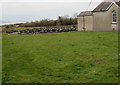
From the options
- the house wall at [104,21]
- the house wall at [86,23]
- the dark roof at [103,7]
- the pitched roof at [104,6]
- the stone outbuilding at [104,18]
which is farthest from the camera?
the house wall at [86,23]

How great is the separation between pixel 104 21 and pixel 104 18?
506mm

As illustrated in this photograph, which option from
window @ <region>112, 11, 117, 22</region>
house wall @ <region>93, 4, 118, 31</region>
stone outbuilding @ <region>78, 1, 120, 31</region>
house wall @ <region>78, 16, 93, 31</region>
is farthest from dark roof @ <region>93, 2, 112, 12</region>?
house wall @ <region>78, 16, 93, 31</region>

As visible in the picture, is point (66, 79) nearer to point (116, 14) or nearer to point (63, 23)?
point (116, 14)

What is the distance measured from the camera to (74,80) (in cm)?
670

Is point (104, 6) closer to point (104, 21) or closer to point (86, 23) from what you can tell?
point (104, 21)

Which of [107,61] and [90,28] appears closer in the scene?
[107,61]

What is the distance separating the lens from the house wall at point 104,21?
31328 mm

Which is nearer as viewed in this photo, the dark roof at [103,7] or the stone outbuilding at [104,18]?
the stone outbuilding at [104,18]

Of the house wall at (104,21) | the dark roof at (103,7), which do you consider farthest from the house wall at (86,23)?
the dark roof at (103,7)

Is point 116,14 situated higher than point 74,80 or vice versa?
point 116,14

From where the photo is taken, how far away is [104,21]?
1272 inches

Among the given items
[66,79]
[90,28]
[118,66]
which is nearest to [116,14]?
[90,28]

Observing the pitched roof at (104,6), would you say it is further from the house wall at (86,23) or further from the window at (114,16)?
the house wall at (86,23)

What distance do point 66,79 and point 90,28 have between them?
95.2ft
